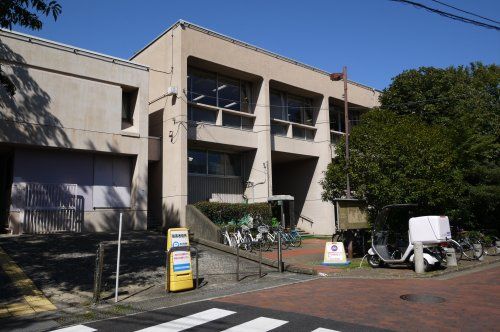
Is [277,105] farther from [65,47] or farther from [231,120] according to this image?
[65,47]

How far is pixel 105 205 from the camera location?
62.3 ft

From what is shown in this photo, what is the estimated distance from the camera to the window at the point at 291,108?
26.1m

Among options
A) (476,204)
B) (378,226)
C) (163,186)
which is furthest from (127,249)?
(476,204)

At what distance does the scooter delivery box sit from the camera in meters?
13.0

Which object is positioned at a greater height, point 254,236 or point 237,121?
point 237,121

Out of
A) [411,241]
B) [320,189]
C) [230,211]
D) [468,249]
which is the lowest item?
[468,249]

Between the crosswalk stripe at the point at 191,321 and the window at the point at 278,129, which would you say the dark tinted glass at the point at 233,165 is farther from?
the crosswalk stripe at the point at 191,321

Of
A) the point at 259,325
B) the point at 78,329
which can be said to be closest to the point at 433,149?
the point at 259,325

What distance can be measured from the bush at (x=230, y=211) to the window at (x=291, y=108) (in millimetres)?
7090

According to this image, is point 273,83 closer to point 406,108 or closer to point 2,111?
point 406,108

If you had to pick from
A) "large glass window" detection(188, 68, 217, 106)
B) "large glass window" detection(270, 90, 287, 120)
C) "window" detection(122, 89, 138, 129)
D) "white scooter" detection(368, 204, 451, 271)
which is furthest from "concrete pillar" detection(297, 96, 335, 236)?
"window" detection(122, 89, 138, 129)

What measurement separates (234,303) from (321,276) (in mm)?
4283

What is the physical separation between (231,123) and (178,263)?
13.7 meters

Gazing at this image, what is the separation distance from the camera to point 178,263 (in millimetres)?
10359
